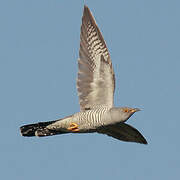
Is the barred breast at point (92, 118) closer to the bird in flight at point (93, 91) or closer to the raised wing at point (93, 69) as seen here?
the bird in flight at point (93, 91)

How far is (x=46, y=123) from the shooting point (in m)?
17.3

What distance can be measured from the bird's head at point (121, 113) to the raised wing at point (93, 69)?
332mm

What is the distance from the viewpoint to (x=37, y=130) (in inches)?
690

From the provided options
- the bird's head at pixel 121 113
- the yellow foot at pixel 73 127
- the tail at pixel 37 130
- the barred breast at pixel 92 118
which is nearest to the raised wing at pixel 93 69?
the barred breast at pixel 92 118

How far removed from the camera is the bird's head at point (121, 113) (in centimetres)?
1647

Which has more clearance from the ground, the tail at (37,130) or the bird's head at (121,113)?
the bird's head at (121,113)

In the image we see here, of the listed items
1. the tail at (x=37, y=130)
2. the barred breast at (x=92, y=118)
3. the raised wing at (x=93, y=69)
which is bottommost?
the tail at (x=37, y=130)

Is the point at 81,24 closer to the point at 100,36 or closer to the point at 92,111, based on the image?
the point at 100,36

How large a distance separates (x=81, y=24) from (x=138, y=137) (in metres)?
3.75

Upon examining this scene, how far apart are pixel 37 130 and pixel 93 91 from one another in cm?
193

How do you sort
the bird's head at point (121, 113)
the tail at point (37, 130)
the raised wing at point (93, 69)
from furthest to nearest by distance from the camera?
the tail at point (37, 130)
the raised wing at point (93, 69)
the bird's head at point (121, 113)

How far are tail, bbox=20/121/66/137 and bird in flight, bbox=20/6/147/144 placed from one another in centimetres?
8

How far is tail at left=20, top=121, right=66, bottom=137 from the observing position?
17.4 meters

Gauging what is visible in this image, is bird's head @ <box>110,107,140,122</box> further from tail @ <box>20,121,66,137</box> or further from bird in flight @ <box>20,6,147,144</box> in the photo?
tail @ <box>20,121,66,137</box>
